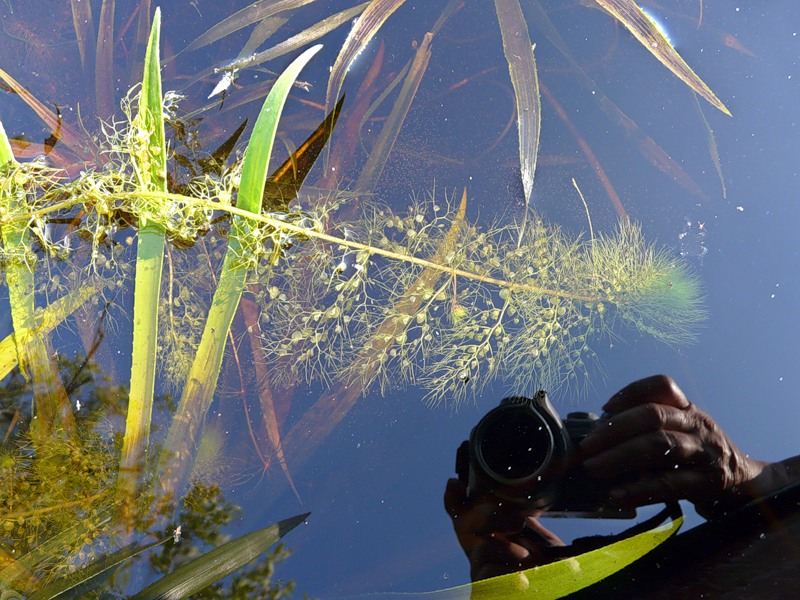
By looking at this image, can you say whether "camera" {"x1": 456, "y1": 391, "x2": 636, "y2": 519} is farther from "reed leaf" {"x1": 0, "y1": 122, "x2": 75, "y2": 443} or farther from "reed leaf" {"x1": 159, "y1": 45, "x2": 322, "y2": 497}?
"reed leaf" {"x1": 0, "y1": 122, "x2": 75, "y2": 443}

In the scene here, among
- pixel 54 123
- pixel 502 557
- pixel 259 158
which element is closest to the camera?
pixel 259 158

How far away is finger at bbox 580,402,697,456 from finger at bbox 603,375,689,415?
0.04 feet

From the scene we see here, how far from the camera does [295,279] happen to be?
1.25 m

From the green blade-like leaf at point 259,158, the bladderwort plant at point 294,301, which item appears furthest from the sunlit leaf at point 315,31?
the green blade-like leaf at point 259,158

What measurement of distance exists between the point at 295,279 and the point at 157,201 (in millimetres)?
321

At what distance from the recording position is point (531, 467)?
1.24 m

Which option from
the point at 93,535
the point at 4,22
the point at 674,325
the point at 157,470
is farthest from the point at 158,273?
the point at 674,325

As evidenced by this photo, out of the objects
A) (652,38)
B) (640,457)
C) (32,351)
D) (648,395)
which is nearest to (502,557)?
(640,457)

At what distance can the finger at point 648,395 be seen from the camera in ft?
4.17

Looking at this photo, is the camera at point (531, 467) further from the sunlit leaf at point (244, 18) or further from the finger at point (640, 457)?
the sunlit leaf at point (244, 18)

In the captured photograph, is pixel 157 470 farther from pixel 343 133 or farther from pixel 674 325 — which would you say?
pixel 674 325

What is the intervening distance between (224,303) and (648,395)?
958mm

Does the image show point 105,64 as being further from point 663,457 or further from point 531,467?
point 663,457

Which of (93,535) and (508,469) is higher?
(93,535)
